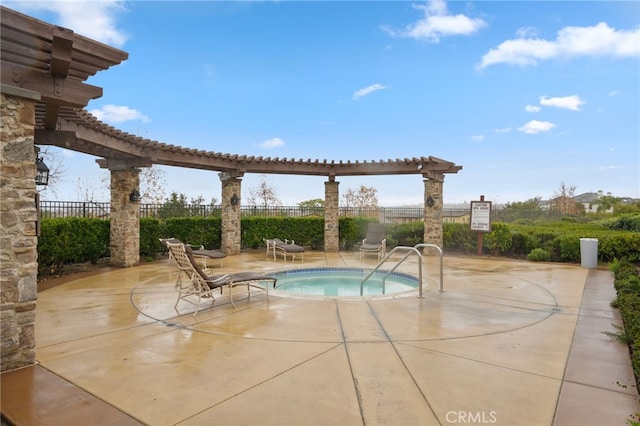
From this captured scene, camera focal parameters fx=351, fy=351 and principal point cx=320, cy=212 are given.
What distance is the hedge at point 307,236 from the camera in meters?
8.62

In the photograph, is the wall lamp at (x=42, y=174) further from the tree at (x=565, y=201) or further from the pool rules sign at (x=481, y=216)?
the tree at (x=565, y=201)

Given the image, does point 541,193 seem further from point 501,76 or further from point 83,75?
point 83,75

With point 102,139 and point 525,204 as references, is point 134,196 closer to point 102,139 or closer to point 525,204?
point 102,139

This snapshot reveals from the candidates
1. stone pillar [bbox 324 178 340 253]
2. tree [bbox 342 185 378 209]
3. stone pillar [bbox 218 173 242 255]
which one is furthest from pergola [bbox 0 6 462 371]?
tree [bbox 342 185 378 209]

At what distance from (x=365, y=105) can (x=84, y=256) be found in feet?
39.5

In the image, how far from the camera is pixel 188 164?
10.9 meters

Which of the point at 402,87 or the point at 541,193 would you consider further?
the point at 541,193

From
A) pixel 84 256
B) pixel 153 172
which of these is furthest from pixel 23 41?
pixel 153 172

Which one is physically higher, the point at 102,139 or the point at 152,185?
the point at 102,139

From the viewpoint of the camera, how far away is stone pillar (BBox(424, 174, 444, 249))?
1273cm

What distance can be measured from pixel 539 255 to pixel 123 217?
1257 centimetres

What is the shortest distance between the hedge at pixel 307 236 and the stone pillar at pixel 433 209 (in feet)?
2.82

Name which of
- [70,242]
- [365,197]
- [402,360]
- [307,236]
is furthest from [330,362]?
[365,197]

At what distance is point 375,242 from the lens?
12.1 meters
